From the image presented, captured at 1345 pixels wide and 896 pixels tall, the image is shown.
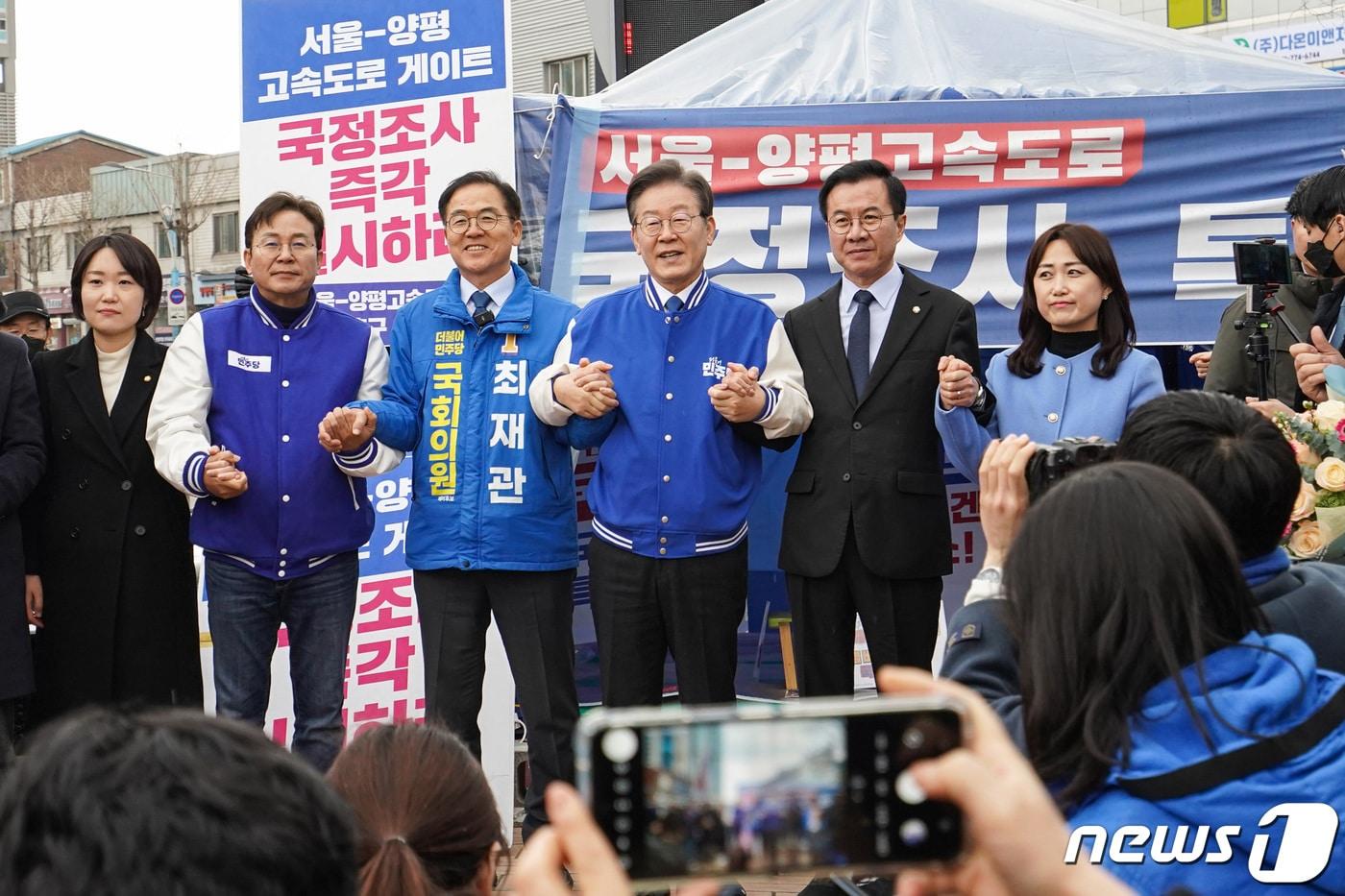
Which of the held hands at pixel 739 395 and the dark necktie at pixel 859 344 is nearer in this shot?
the held hands at pixel 739 395

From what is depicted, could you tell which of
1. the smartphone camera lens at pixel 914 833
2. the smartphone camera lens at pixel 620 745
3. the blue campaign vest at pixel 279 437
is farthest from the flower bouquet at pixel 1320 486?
the blue campaign vest at pixel 279 437

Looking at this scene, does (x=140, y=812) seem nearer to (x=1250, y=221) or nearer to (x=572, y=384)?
(x=572, y=384)

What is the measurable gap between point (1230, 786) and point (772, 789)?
866 mm

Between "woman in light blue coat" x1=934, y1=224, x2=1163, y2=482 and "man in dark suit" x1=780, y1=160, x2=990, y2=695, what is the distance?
115mm

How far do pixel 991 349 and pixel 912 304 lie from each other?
130 cm

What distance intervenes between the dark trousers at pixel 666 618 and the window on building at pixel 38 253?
98.1 ft

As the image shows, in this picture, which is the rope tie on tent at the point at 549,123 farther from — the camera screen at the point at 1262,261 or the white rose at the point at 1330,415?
the white rose at the point at 1330,415

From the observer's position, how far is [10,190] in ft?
116

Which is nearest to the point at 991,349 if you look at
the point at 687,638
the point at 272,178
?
the point at 687,638

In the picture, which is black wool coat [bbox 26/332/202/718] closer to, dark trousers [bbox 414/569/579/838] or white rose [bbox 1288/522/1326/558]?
dark trousers [bbox 414/569/579/838]

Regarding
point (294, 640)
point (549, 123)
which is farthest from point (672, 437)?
point (549, 123)

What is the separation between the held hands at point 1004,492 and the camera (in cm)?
237

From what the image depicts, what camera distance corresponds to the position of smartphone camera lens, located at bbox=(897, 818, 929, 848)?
95 cm

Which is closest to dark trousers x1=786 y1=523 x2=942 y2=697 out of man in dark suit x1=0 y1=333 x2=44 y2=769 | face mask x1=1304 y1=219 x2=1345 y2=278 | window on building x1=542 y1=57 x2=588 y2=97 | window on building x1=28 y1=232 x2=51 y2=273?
face mask x1=1304 y1=219 x2=1345 y2=278
